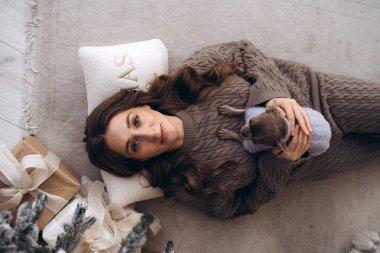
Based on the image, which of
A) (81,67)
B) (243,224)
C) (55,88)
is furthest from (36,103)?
(243,224)

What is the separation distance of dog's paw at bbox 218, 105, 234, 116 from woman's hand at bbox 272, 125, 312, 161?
265 mm

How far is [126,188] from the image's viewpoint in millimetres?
1646

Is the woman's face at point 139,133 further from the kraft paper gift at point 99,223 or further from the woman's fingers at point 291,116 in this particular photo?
the woman's fingers at point 291,116

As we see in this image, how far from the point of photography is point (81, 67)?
5.95 ft

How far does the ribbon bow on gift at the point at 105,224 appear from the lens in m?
1.52

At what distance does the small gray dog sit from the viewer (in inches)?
54.3

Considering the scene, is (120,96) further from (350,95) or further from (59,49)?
(350,95)

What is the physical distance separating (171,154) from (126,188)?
265 millimetres

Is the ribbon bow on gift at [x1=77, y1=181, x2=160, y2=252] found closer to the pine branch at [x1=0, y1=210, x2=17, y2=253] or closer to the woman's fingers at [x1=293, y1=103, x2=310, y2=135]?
the pine branch at [x1=0, y1=210, x2=17, y2=253]


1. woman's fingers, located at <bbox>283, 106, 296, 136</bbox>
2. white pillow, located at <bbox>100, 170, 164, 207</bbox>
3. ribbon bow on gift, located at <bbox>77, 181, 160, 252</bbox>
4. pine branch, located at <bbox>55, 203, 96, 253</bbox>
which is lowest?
ribbon bow on gift, located at <bbox>77, 181, 160, 252</bbox>

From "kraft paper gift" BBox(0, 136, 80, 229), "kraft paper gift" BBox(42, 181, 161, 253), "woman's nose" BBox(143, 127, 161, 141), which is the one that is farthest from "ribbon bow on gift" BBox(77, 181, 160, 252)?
"woman's nose" BBox(143, 127, 161, 141)

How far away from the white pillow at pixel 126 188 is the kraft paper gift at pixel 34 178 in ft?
0.49

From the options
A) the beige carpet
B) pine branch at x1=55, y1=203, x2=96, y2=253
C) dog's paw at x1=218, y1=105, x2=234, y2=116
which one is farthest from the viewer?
the beige carpet

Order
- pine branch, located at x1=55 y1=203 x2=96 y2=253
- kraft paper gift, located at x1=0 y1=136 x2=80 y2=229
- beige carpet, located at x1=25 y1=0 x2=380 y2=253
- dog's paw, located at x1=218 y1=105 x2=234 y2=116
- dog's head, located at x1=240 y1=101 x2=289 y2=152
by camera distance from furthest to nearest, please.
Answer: beige carpet, located at x1=25 y1=0 x2=380 y2=253, dog's paw, located at x1=218 y1=105 x2=234 y2=116, kraft paper gift, located at x1=0 y1=136 x2=80 y2=229, dog's head, located at x1=240 y1=101 x2=289 y2=152, pine branch, located at x1=55 y1=203 x2=96 y2=253
